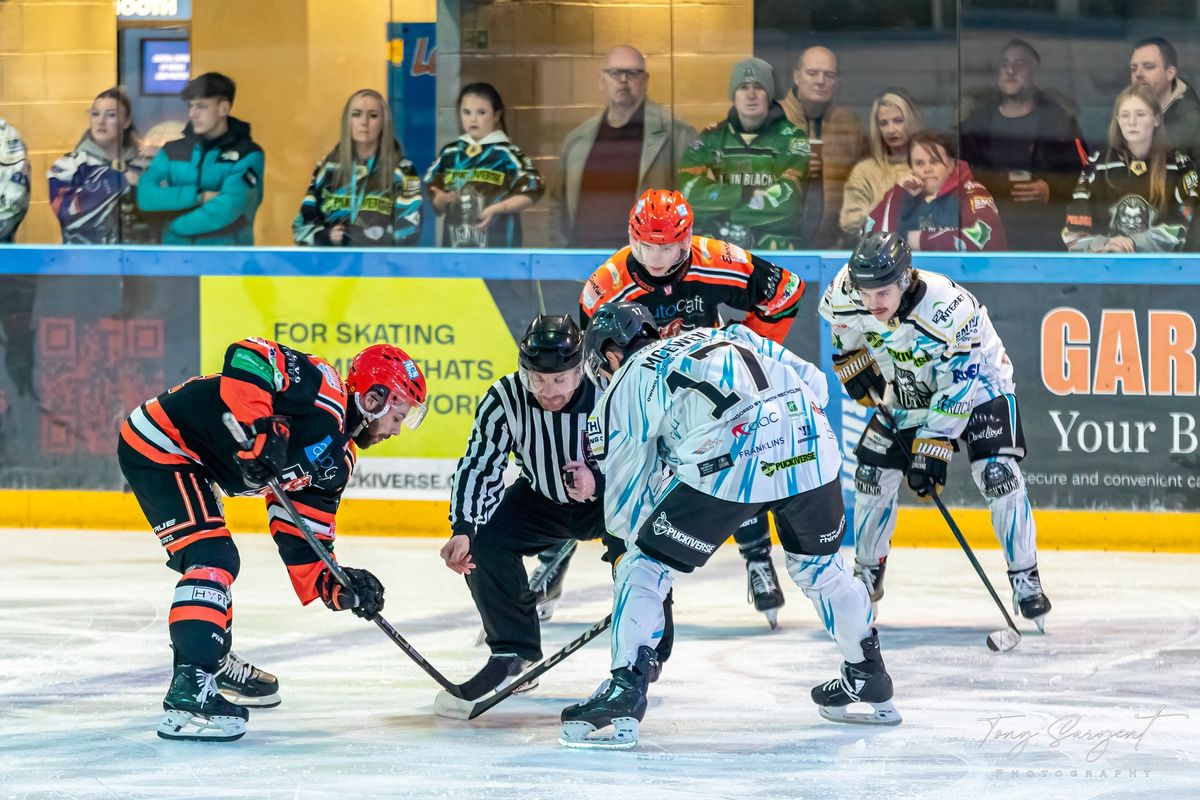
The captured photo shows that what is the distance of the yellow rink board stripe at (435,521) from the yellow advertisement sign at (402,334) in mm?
105

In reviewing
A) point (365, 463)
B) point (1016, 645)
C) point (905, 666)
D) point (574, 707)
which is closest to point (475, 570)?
point (574, 707)

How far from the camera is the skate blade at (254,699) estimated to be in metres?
4.70

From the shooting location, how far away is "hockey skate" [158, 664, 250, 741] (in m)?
4.29

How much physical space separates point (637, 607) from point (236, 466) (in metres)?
1.11

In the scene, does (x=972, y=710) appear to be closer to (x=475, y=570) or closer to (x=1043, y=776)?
(x=1043, y=776)

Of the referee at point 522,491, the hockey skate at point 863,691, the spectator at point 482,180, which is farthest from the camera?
the spectator at point 482,180

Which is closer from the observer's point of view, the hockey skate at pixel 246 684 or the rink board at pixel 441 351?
the hockey skate at pixel 246 684

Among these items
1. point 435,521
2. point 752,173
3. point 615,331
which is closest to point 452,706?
point 615,331

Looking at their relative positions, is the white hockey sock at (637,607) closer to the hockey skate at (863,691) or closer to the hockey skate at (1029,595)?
the hockey skate at (863,691)

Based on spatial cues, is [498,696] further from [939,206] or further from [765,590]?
[939,206]

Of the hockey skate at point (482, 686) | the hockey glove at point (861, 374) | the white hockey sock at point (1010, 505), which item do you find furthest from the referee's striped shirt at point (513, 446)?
the white hockey sock at point (1010, 505)

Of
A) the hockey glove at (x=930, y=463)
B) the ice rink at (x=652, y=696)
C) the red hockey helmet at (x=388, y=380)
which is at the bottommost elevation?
the ice rink at (x=652, y=696)

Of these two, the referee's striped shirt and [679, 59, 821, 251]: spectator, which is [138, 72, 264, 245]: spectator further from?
the referee's striped shirt

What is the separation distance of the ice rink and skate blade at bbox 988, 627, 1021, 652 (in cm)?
3
